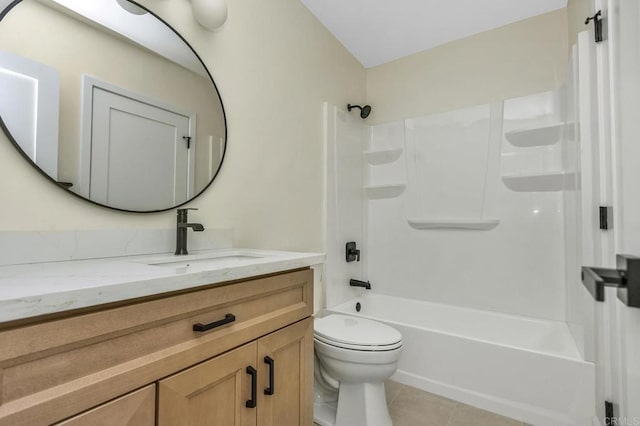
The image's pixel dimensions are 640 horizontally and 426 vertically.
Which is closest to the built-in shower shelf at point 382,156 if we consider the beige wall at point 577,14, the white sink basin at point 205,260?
the beige wall at point 577,14

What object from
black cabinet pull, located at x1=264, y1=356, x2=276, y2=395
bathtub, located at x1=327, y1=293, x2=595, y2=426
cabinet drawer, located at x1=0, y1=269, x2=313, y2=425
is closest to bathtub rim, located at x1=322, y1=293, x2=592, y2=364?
bathtub, located at x1=327, y1=293, x2=595, y2=426

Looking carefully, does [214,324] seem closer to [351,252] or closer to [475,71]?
[351,252]

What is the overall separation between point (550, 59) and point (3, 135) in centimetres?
300

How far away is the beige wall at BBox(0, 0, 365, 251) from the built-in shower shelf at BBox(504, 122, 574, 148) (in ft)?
4.49

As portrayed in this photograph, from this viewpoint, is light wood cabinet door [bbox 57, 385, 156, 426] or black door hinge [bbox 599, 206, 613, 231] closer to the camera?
light wood cabinet door [bbox 57, 385, 156, 426]

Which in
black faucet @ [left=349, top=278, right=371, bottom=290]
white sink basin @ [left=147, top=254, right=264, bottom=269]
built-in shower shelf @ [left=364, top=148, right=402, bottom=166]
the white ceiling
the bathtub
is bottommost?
the bathtub

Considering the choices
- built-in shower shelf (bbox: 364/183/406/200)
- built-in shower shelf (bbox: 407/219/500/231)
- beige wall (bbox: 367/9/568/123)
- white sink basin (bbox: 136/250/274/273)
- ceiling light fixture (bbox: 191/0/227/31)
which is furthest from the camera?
built-in shower shelf (bbox: 364/183/406/200)

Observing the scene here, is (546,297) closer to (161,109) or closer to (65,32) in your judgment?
(161,109)

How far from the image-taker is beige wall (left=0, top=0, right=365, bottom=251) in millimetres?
967

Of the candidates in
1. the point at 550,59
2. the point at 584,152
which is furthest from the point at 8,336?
the point at 550,59

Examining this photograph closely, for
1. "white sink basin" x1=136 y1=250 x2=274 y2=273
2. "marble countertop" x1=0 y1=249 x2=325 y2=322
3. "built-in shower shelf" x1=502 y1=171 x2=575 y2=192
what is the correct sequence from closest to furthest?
"marble countertop" x1=0 y1=249 x2=325 y2=322 < "white sink basin" x1=136 y1=250 x2=274 y2=273 < "built-in shower shelf" x1=502 y1=171 x2=575 y2=192

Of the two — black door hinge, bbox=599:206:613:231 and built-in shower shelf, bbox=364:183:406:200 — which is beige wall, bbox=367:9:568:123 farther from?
black door hinge, bbox=599:206:613:231

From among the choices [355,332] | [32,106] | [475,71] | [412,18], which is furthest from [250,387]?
[475,71]

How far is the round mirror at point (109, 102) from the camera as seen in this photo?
92cm
